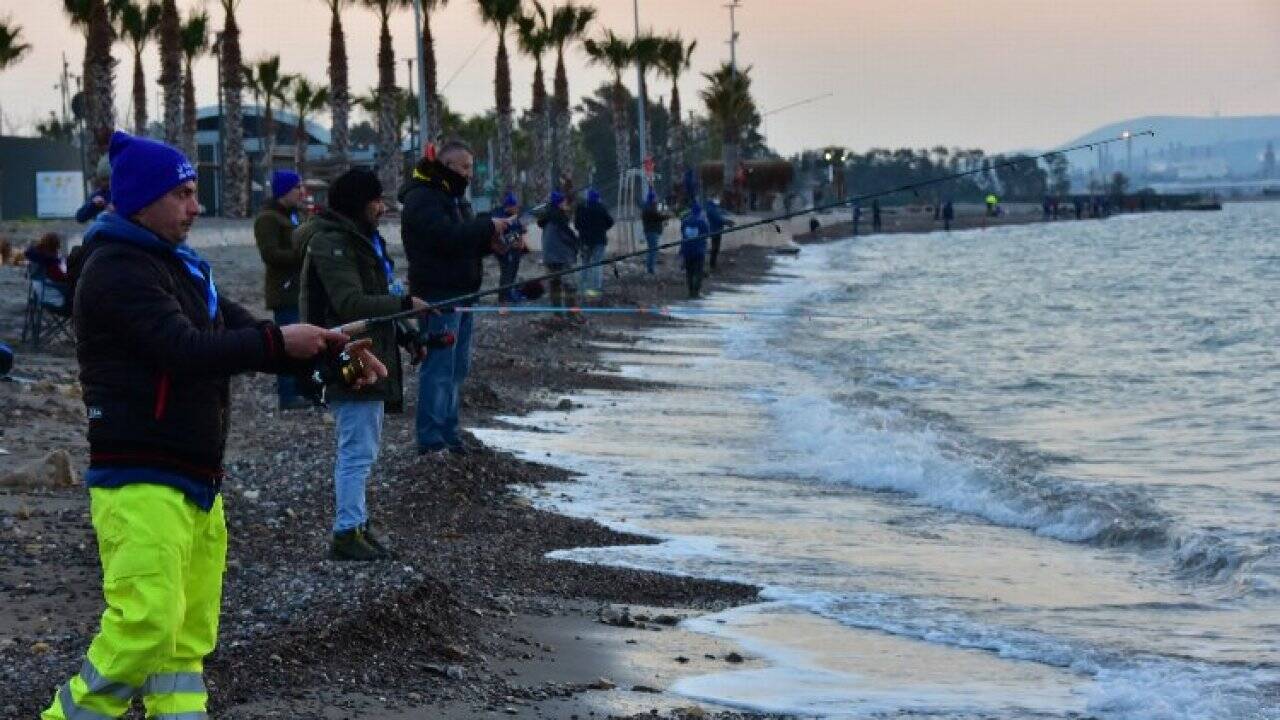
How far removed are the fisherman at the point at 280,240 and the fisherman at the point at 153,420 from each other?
24.4ft

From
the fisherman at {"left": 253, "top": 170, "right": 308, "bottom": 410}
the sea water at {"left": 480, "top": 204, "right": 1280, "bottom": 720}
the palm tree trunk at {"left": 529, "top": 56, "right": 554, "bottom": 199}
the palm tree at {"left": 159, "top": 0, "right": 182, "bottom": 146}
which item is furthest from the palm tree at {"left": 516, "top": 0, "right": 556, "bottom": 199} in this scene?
the fisherman at {"left": 253, "top": 170, "right": 308, "bottom": 410}

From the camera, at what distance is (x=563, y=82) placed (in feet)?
216

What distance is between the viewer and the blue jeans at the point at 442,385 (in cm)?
1052

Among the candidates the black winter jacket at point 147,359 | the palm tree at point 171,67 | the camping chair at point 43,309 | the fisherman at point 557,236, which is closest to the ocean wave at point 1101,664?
the black winter jacket at point 147,359

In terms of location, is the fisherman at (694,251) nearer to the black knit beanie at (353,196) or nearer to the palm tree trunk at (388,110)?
the palm tree trunk at (388,110)

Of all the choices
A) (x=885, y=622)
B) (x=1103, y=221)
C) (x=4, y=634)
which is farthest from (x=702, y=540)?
(x=1103, y=221)

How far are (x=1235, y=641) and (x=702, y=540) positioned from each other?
112 inches

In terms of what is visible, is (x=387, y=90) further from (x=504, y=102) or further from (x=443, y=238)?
(x=443, y=238)

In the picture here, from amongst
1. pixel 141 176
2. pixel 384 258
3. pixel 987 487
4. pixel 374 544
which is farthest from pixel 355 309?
pixel 987 487

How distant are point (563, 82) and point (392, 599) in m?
59.6

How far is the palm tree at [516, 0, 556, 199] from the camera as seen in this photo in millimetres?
62656

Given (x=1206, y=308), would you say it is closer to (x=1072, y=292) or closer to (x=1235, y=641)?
(x=1072, y=292)

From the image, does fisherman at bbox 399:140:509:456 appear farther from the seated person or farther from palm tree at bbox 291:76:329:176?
palm tree at bbox 291:76:329:176

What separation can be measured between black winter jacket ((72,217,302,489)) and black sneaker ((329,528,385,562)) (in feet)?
10.6
